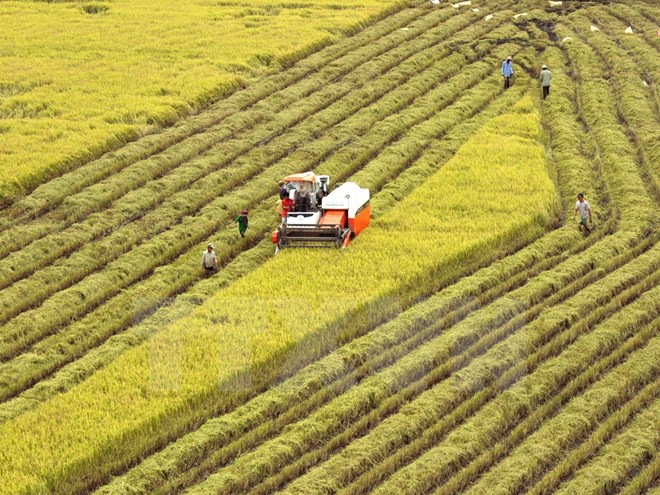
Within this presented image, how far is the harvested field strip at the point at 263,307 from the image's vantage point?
17.1 metres

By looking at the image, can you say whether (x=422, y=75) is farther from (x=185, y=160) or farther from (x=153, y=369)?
(x=153, y=369)

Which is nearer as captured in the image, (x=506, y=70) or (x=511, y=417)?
(x=511, y=417)

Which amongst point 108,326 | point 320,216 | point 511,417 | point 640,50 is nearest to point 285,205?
point 320,216

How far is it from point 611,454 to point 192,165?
17241 mm

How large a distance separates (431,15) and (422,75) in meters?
9.58

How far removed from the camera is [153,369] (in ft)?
63.8

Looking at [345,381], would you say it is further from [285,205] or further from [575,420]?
[285,205]

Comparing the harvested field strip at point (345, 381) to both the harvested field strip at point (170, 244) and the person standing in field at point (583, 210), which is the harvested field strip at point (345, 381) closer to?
the person standing in field at point (583, 210)

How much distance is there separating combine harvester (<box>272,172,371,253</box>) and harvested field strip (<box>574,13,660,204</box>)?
845cm

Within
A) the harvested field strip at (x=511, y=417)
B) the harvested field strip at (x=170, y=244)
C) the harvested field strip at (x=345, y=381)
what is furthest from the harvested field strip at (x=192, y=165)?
the harvested field strip at (x=511, y=417)

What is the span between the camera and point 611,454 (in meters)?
16.8

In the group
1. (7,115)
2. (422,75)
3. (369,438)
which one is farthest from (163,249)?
(422,75)

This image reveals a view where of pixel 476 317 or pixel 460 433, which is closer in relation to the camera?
pixel 460 433

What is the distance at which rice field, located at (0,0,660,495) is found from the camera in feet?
55.4
